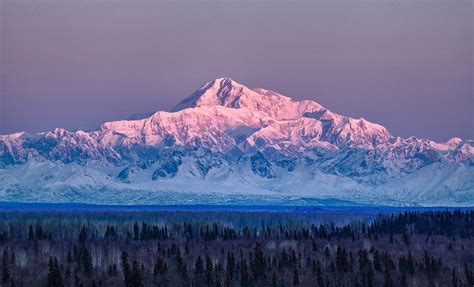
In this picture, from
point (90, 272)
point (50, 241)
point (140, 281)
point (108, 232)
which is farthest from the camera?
point (108, 232)

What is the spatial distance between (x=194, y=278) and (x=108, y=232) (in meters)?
59.1

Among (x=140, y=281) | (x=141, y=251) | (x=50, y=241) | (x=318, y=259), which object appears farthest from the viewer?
(x=50, y=241)

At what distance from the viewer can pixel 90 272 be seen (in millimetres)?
141875

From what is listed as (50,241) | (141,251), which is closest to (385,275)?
(141,251)

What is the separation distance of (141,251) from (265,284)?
36779mm

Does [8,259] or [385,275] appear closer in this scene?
[385,275]

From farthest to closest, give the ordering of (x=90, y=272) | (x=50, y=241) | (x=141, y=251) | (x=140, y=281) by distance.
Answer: (x=50, y=241), (x=141, y=251), (x=90, y=272), (x=140, y=281)

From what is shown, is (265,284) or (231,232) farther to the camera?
(231,232)

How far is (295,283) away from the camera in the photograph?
5261 inches

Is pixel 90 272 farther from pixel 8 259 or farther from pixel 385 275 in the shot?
pixel 385 275

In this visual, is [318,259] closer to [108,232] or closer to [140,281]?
[140,281]

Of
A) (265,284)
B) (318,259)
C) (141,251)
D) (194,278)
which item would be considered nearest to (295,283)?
(265,284)

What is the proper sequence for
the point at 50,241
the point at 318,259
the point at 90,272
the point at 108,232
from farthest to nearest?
the point at 108,232
the point at 50,241
the point at 318,259
the point at 90,272

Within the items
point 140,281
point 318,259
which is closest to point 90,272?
point 140,281
